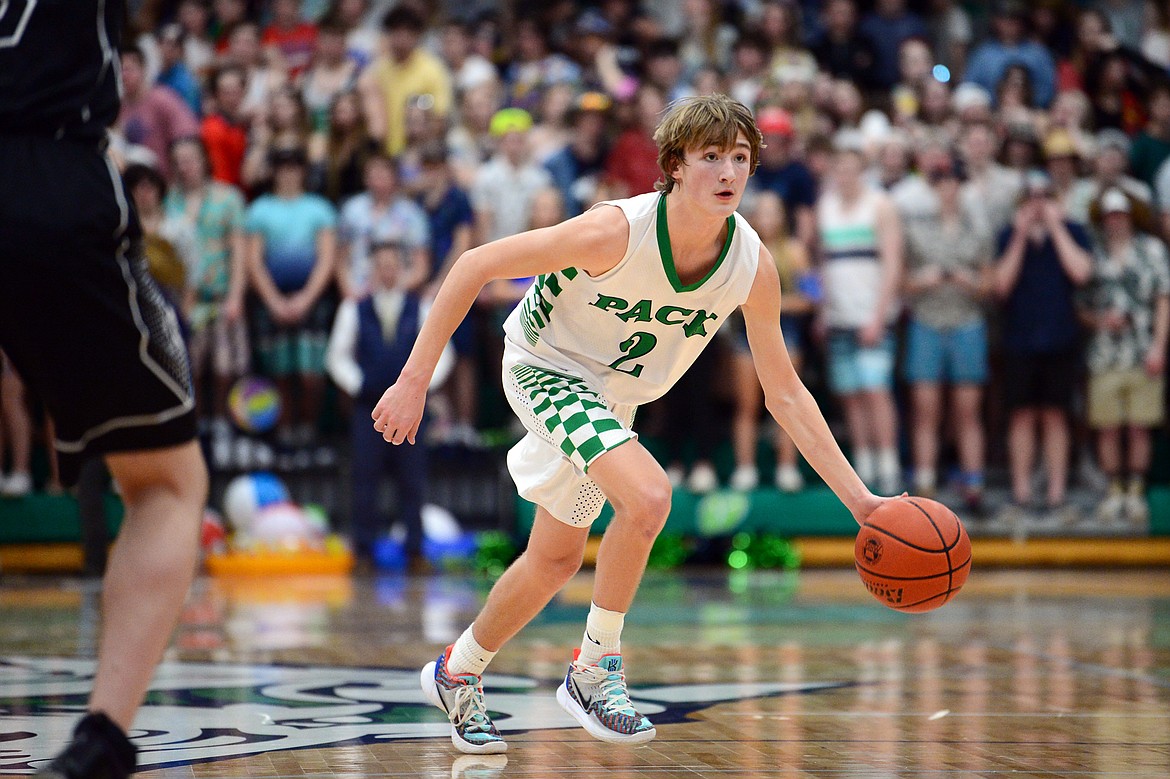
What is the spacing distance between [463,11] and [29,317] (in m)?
13.5

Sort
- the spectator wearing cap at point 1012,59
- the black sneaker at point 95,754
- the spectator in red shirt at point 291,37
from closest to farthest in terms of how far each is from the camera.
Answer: the black sneaker at point 95,754 → the spectator in red shirt at point 291,37 → the spectator wearing cap at point 1012,59

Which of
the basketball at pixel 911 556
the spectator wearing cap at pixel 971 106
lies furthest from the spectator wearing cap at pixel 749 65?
the basketball at pixel 911 556

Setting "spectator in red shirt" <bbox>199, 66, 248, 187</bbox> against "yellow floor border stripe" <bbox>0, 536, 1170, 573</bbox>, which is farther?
"spectator in red shirt" <bbox>199, 66, 248, 187</bbox>

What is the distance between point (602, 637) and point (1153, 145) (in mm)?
10219

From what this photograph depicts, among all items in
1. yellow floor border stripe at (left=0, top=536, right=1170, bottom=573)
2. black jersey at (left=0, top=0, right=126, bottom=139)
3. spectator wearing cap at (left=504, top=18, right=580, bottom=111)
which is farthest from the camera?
spectator wearing cap at (left=504, top=18, right=580, bottom=111)

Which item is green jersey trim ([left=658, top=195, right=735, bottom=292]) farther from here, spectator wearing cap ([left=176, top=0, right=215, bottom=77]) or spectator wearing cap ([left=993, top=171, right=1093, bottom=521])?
spectator wearing cap ([left=176, top=0, right=215, bottom=77])

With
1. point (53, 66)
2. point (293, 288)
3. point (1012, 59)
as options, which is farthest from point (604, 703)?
point (1012, 59)

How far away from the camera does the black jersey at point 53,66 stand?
3014 mm

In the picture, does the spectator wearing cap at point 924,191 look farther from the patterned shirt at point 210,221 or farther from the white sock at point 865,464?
the patterned shirt at point 210,221

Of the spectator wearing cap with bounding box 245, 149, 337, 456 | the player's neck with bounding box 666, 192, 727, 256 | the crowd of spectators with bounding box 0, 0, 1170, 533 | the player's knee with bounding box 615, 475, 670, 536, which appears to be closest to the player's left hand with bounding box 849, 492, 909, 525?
the player's knee with bounding box 615, 475, 670, 536

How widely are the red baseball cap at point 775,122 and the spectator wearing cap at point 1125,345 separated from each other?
258 cm

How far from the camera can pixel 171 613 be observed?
10.4 ft

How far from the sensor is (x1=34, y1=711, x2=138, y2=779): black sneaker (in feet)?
9.48

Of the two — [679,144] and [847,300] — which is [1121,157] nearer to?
[847,300]
